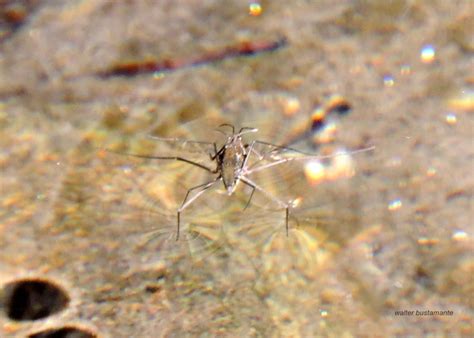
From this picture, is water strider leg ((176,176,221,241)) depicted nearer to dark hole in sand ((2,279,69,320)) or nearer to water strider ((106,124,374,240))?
water strider ((106,124,374,240))

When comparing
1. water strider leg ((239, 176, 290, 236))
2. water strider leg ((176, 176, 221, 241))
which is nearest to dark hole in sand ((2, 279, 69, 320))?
water strider leg ((176, 176, 221, 241))

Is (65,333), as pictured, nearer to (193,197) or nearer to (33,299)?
(33,299)

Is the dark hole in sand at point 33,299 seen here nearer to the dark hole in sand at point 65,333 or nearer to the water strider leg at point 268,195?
the dark hole in sand at point 65,333

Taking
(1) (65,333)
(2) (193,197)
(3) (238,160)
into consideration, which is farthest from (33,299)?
(3) (238,160)

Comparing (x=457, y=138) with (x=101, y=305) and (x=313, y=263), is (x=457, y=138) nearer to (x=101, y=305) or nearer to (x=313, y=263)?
(x=313, y=263)

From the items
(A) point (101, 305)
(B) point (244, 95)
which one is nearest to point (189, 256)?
(A) point (101, 305)

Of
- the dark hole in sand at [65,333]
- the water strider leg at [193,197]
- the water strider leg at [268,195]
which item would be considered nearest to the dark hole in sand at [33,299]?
the dark hole in sand at [65,333]

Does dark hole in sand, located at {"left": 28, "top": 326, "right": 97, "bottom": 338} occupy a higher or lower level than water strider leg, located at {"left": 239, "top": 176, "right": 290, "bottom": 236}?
lower

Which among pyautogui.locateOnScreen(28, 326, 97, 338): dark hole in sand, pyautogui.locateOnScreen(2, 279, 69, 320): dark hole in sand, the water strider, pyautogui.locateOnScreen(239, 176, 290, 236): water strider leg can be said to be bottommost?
pyautogui.locateOnScreen(28, 326, 97, 338): dark hole in sand

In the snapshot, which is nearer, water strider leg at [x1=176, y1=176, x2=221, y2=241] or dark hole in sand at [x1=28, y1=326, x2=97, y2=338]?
dark hole in sand at [x1=28, y1=326, x2=97, y2=338]
